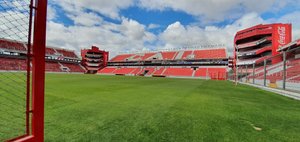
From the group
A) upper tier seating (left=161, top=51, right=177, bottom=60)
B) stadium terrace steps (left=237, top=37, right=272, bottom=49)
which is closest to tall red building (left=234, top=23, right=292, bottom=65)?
stadium terrace steps (left=237, top=37, right=272, bottom=49)

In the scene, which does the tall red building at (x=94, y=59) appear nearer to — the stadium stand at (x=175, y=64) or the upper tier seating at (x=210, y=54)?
the stadium stand at (x=175, y=64)

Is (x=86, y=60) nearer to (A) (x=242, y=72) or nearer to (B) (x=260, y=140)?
(A) (x=242, y=72)

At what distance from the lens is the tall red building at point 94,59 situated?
71875 millimetres

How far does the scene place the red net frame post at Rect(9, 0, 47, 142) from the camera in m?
1.88

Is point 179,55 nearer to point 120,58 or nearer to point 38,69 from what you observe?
point 120,58

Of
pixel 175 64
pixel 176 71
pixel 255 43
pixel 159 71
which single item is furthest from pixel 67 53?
pixel 255 43

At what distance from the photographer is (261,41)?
39.3 meters

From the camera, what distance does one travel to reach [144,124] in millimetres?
3479

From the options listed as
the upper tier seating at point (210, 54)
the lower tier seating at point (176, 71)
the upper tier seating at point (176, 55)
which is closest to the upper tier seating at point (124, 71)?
the lower tier seating at point (176, 71)

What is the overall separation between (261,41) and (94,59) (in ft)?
203

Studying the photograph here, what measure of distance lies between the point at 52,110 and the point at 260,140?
4.79m

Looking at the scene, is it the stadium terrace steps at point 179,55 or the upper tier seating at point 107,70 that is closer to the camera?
the stadium terrace steps at point 179,55

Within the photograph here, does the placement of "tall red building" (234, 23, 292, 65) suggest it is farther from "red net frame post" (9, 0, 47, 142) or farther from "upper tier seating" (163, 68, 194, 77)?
"red net frame post" (9, 0, 47, 142)

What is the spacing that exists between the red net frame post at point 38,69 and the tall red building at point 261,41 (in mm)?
34595
